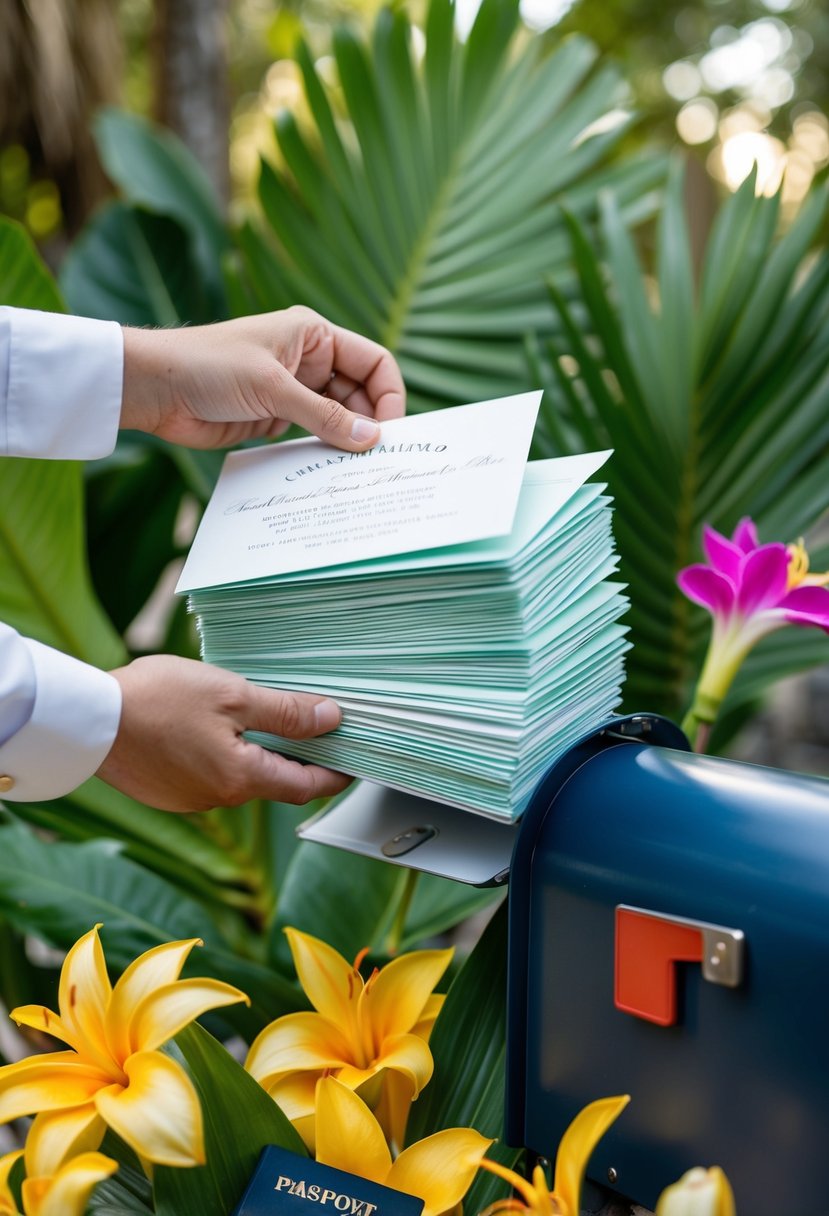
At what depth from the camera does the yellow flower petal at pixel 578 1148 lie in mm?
490

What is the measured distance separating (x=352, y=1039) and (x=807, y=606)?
0.42 m

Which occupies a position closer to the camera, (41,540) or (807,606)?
(807,606)

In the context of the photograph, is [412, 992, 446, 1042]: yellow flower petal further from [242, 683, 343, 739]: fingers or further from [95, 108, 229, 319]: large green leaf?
[95, 108, 229, 319]: large green leaf

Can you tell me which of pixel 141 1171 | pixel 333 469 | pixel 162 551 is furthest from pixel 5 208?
pixel 141 1171

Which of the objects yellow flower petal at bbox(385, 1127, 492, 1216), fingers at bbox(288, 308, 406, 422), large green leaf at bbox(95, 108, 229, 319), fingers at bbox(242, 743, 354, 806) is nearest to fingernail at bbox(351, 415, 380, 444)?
fingers at bbox(288, 308, 406, 422)

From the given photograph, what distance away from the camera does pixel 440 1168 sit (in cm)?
58

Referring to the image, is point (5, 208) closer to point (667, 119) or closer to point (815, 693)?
point (815, 693)

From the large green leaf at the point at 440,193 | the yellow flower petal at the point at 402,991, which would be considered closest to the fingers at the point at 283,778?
the yellow flower petal at the point at 402,991

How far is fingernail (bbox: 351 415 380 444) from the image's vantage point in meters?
0.77

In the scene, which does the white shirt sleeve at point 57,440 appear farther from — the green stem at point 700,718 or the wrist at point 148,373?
the green stem at point 700,718

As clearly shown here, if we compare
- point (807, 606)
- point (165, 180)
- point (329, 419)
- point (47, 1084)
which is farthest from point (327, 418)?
point (165, 180)

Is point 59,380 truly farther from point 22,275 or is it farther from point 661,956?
point 661,956

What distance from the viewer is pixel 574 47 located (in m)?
1.51

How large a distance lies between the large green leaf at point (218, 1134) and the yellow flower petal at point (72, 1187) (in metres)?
0.08
